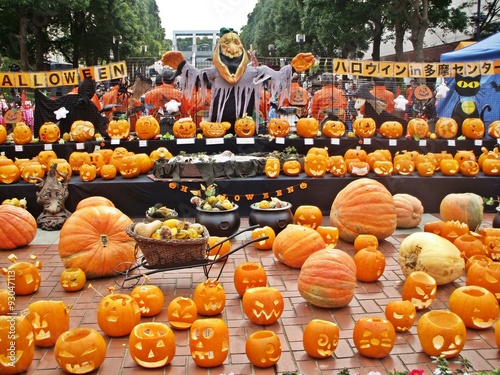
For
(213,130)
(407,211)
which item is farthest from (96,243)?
(213,130)

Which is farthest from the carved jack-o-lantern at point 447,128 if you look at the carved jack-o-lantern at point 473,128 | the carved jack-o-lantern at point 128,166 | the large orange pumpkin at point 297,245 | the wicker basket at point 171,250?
the wicker basket at point 171,250

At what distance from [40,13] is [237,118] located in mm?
19342

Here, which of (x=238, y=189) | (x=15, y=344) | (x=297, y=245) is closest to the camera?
(x=15, y=344)

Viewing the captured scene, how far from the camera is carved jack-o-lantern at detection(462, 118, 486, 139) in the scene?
9.10m

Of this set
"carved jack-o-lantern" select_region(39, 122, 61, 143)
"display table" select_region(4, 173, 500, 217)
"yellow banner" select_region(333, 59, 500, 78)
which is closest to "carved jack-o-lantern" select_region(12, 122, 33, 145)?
"carved jack-o-lantern" select_region(39, 122, 61, 143)

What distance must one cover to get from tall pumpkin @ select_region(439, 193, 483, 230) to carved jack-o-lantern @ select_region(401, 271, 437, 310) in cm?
273

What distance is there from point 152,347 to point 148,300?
86 cm

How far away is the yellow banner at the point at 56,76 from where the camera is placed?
30.4 feet

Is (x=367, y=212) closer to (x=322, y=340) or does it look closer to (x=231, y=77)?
(x=322, y=340)

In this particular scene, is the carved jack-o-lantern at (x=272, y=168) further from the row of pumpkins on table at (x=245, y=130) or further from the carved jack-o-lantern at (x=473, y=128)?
the carved jack-o-lantern at (x=473, y=128)

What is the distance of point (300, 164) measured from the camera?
26.8 feet

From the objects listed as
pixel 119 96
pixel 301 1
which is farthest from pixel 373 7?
pixel 119 96

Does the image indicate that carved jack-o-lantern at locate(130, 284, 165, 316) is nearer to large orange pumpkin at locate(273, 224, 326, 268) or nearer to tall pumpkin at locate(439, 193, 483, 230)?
large orange pumpkin at locate(273, 224, 326, 268)

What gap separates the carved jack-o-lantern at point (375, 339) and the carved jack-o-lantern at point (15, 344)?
7.47ft
